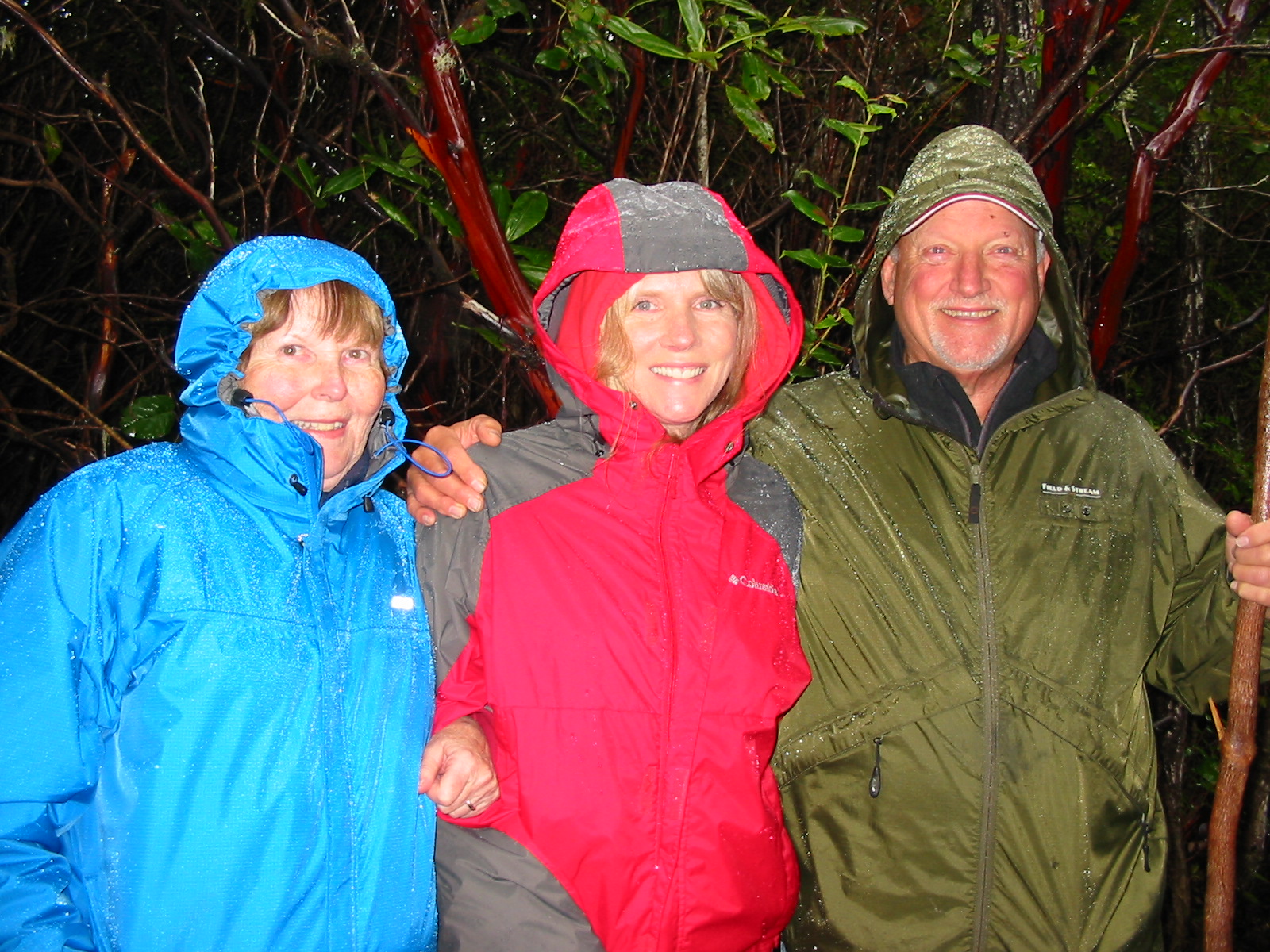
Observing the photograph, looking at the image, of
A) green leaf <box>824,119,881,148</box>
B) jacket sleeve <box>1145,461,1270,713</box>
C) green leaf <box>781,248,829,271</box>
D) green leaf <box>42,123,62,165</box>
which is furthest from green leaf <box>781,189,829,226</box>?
green leaf <box>42,123,62,165</box>

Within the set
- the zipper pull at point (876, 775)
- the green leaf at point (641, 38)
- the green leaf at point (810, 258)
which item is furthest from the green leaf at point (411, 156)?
the zipper pull at point (876, 775)

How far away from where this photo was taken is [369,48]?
182 inches

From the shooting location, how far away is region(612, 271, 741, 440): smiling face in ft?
6.49

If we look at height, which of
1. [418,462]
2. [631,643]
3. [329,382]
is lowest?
[631,643]

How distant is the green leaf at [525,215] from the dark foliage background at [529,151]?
0.01 m

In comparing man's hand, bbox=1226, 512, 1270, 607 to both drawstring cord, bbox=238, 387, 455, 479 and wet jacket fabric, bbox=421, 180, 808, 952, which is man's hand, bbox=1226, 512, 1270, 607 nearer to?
wet jacket fabric, bbox=421, 180, 808, 952

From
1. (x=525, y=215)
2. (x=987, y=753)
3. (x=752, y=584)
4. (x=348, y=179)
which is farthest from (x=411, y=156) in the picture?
(x=987, y=753)

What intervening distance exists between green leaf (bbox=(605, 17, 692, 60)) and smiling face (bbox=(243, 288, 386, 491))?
1332mm

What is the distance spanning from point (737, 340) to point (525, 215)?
1232mm

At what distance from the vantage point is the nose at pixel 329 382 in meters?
1.79

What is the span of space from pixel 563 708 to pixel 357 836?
0.45 metres

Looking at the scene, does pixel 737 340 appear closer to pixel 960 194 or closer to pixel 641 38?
pixel 960 194

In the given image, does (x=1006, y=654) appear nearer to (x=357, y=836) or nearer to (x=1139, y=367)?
(x=357, y=836)

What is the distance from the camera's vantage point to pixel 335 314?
73.1 inches
